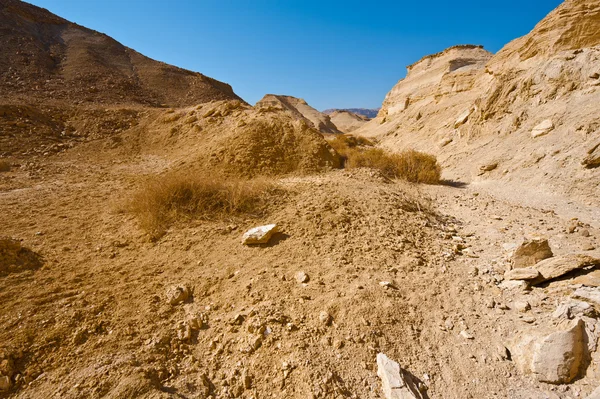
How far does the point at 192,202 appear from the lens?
3996mm

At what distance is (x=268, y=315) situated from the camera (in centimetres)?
231

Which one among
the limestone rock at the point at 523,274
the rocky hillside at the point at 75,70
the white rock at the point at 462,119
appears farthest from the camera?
the rocky hillside at the point at 75,70

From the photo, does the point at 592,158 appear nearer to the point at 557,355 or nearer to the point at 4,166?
the point at 557,355

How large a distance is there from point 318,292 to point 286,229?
1.12 metres

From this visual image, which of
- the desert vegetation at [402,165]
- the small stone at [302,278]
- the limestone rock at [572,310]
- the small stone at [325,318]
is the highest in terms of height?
the desert vegetation at [402,165]

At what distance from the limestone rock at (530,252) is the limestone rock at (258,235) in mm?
2527

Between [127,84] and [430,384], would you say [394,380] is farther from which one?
[127,84]

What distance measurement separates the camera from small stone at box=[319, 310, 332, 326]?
7.51 feet

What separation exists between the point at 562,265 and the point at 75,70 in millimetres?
20472

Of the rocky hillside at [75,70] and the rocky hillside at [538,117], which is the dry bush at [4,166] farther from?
the rocky hillside at [538,117]

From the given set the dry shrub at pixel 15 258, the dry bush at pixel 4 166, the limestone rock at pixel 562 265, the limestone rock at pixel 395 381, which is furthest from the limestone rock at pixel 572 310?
the dry bush at pixel 4 166

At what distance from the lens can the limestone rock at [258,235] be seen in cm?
331

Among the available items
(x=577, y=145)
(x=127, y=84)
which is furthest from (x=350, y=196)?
(x=127, y=84)

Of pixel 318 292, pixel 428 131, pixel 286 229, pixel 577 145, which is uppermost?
pixel 428 131
